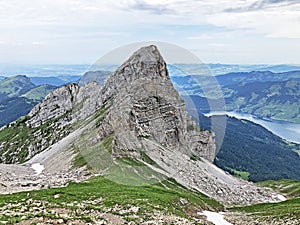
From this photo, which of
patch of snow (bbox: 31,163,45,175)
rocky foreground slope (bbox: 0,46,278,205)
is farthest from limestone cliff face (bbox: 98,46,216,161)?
patch of snow (bbox: 31,163,45,175)

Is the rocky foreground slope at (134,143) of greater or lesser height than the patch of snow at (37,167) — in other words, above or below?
above

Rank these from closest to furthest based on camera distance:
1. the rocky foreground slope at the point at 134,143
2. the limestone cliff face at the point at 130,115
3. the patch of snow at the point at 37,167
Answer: the rocky foreground slope at the point at 134,143 → the limestone cliff face at the point at 130,115 → the patch of snow at the point at 37,167

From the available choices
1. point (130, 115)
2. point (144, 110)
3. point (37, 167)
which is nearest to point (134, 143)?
point (130, 115)

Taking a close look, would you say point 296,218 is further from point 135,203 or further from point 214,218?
point 135,203

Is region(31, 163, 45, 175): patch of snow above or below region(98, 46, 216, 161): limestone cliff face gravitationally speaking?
below

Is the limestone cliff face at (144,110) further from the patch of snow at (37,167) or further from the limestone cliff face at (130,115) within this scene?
the patch of snow at (37,167)

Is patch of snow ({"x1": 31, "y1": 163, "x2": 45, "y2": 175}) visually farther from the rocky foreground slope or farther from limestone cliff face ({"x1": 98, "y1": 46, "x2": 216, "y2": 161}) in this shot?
limestone cliff face ({"x1": 98, "y1": 46, "x2": 216, "y2": 161})

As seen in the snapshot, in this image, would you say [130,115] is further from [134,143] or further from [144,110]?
[134,143]

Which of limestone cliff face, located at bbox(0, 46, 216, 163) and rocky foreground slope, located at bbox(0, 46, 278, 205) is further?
limestone cliff face, located at bbox(0, 46, 216, 163)

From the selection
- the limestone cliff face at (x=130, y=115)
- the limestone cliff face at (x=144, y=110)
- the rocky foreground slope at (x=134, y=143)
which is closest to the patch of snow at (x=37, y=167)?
the rocky foreground slope at (x=134, y=143)
